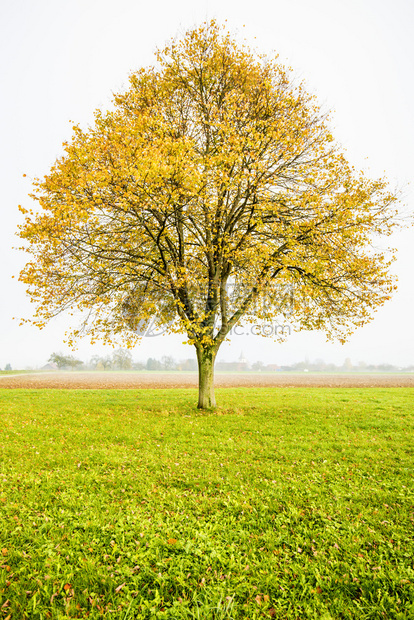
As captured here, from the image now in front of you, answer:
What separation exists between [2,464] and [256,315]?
12.8 metres

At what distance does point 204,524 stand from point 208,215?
531 inches

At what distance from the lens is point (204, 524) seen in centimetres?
626

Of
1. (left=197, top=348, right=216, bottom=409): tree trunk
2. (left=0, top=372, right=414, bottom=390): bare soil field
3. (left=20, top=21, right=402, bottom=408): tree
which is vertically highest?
(left=20, top=21, right=402, bottom=408): tree

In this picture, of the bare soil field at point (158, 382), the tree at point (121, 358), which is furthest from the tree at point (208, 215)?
the tree at point (121, 358)

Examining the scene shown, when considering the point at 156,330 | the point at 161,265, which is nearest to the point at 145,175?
the point at 161,265

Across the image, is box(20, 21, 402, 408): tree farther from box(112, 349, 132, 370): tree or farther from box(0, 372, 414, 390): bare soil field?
box(112, 349, 132, 370): tree

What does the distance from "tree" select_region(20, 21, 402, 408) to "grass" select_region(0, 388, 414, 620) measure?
635cm

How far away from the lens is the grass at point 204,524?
4.46 metres

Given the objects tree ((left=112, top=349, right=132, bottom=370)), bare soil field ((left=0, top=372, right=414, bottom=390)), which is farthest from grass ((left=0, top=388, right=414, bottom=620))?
tree ((left=112, top=349, right=132, bottom=370))

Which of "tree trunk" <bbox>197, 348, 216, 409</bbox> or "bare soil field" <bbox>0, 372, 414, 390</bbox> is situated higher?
"tree trunk" <bbox>197, 348, 216, 409</bbox>

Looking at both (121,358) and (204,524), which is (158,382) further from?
(121,358)

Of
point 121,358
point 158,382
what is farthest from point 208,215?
point 121,358

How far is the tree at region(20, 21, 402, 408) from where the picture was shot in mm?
13406

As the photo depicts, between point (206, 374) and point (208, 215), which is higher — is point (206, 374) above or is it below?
below
